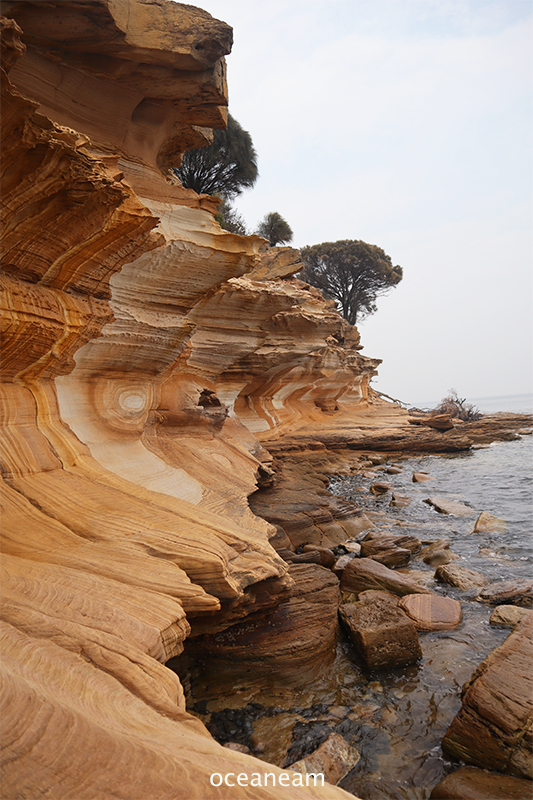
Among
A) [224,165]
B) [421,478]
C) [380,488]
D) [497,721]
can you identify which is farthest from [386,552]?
[224,165]

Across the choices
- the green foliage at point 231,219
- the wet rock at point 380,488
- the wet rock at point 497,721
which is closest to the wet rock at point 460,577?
the wet rock at point 497,721

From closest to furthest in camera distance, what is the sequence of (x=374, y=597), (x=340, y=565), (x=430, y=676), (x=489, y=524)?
1. (x=430, y=676)
2. (x=374, y=597)
3. (x=340, y=565)
4. (x=489, y=524)

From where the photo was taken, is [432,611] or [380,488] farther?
[380,488]

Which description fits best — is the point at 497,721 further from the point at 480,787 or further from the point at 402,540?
the point at 402,540

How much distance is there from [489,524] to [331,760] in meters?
6.49

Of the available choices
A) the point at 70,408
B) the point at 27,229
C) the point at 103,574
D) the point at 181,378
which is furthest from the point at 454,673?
the point at 181,378

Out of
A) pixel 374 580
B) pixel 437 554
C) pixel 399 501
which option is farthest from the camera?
pixel 399 501

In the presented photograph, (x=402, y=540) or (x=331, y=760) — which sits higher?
(x=402, y=540)

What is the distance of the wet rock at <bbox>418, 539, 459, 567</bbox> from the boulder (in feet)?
13.1

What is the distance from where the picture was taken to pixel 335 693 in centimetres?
369

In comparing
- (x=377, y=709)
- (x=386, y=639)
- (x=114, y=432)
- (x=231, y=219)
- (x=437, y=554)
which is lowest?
(x=377, y=709)

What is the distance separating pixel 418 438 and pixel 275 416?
6.68 meters

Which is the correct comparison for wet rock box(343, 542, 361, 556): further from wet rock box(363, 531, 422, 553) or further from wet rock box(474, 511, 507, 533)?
wet rock box(474, 511, 507, 533)

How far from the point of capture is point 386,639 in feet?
13.3
